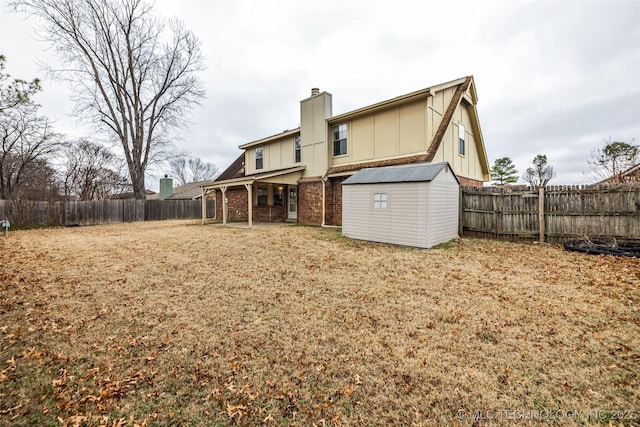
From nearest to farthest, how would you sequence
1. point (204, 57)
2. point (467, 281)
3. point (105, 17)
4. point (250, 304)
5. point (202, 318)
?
1. point (202, 318)
2. point (250, 304)
3. point (467, 281)
4. point (105, 17)
5. point (204, 57)

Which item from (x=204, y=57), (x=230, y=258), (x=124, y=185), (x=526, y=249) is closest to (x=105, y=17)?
(x=204, y=57)

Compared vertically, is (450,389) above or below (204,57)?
below

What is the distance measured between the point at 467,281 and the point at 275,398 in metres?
4.46

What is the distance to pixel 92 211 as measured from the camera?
17812 millimetres

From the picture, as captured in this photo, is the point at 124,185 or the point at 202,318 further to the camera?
the point at 124,185

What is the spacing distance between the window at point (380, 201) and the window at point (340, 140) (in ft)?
15.6

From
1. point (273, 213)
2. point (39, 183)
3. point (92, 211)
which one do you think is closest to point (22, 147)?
point (39, 183)

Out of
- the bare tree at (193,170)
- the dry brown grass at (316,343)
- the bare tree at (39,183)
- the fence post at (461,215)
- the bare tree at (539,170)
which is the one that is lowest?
the dry brown grass at (316,343)

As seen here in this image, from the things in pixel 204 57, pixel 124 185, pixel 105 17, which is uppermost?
pixel 105 17

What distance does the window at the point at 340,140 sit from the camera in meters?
13.3

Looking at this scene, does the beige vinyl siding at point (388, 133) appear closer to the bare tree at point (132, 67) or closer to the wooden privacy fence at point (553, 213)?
the wooden privacy fence at point (553, 213)

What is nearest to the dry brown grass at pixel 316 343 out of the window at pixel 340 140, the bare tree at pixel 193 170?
the window at pixel 340 140

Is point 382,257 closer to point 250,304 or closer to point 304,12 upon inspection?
point 250,304

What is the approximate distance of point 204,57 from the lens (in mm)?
21297
